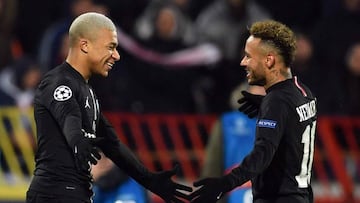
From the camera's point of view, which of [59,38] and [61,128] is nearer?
[61,128]

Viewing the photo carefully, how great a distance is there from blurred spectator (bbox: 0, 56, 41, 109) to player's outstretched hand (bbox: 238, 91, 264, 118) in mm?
4632

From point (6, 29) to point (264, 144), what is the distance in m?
6.33

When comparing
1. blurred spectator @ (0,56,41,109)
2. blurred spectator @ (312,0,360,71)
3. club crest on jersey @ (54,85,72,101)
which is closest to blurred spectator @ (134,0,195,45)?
blurred spectator @ (0,56,41,109)

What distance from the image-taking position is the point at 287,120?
25.2 feet

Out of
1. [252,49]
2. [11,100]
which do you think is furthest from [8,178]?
[252,49]

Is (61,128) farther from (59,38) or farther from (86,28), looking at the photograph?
(59,38)

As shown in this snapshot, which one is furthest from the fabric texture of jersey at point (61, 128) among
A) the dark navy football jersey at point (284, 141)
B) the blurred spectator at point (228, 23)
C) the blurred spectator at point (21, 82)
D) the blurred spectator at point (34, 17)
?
the blurred spectator at point (34, 17)

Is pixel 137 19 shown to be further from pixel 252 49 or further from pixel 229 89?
pixel 252 49

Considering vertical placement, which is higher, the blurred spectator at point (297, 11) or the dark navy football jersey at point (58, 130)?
the blurred spectator at point (297, 11)

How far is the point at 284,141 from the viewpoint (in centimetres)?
773

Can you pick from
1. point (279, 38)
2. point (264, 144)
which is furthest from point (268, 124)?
point (279, 38)

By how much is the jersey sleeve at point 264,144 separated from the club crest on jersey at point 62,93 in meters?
1.12

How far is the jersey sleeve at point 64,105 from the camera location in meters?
7.23

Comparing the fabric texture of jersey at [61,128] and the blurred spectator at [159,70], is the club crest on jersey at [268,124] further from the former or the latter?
the blurred spectator at [159,70]
